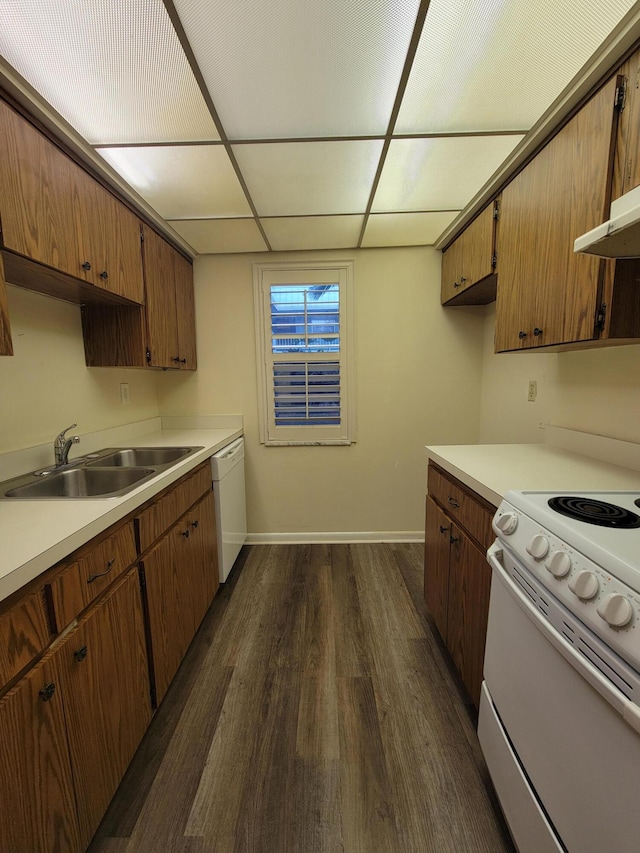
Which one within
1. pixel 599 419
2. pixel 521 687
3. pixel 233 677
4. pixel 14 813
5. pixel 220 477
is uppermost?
pixel 599 419

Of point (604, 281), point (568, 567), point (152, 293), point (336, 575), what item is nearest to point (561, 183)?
point (604, 281)

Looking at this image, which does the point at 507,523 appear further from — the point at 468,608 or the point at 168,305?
the point at 168,305

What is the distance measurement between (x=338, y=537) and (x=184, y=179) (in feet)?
8.12

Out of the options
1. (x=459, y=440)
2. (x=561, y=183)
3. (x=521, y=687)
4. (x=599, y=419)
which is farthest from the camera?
(x=459, y=440)

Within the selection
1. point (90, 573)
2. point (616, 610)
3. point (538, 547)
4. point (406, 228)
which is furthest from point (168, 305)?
point (616, 610)

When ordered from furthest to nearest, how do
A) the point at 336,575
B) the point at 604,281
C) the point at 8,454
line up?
the point at 336,575 < the point at 8,454 < the point at 604,281

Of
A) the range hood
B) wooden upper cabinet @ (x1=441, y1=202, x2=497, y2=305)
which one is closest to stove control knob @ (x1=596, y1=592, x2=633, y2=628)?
the range hood

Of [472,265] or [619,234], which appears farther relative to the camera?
[472,265]

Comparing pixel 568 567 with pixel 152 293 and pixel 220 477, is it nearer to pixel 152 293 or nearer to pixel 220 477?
pixel 220 477

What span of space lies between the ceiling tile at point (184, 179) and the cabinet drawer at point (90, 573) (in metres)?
1.51

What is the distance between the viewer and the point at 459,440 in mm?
2613

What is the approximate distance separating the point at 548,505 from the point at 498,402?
5.30 feet

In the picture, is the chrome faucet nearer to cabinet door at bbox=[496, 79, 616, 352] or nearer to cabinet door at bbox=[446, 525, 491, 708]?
cabinet door at bbox=[446, 525, 491, 708]

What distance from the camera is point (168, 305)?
212 cm
